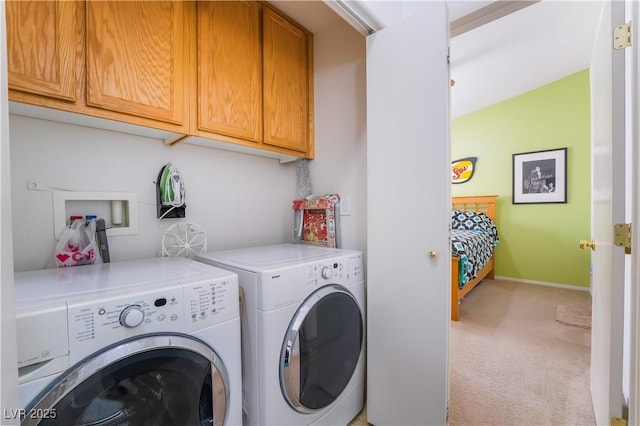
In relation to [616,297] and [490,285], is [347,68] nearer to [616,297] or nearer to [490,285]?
[616,297]

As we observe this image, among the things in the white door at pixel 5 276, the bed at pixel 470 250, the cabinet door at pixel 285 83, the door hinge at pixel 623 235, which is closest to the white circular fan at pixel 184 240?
the cabinet door at pixel 285 83

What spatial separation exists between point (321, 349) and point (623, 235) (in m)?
1.26

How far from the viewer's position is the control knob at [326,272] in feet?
4.18

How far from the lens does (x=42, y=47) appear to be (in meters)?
0.96

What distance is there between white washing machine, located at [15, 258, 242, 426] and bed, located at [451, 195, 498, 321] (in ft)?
7.98

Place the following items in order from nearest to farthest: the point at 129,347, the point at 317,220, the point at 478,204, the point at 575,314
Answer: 1. the point at 129,347
2. the point at 317,220
3. the point at 575,314
4. the point at 478,204

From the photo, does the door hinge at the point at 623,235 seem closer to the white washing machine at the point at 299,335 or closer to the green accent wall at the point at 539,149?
the white washing machine at the point at 299,335

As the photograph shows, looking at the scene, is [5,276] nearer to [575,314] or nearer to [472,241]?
[472,241]

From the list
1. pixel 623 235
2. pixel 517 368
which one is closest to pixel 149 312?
pixel 623 235

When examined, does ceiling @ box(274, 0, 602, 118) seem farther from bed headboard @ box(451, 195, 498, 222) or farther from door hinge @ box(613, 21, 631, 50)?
bed headboard @ box(451, 195, 498, 222)

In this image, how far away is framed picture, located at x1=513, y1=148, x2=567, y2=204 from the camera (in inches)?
151

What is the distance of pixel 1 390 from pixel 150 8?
1.46m

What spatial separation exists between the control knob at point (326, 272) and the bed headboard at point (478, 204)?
156 inches

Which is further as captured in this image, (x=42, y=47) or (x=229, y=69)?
(x=229, y=69)
